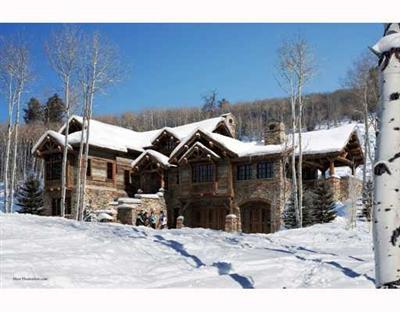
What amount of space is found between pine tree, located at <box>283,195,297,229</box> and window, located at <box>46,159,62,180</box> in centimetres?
1046

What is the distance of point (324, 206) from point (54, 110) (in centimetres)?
1276

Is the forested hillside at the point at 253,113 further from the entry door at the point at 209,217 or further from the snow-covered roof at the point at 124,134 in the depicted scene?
the entry door at the point at 209,217

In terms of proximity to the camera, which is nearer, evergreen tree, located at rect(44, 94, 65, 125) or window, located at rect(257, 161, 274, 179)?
window, located at rect(257, 161, 274, 179)

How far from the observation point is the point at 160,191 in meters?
22.0

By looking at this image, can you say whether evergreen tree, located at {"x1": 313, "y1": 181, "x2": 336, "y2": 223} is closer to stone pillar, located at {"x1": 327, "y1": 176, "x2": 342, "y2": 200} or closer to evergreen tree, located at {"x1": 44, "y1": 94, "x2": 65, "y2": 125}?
stone pillar, located at {"x1": 327, "y1": 176, "x2": 342, "y2": 200}

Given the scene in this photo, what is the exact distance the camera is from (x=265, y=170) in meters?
20.0

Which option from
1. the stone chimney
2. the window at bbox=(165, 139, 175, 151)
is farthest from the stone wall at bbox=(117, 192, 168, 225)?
the stone chimney

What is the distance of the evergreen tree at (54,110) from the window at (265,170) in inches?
341

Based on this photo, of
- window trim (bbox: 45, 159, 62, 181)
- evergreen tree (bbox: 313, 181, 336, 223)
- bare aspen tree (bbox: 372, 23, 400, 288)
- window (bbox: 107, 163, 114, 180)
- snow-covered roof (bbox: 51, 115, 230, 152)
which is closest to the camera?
bare aspen tree (bbox: 372, 23, 400, 288)

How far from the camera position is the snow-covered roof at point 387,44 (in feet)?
10.6

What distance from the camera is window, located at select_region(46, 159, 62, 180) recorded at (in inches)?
878
